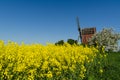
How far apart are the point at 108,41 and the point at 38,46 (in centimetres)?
1974

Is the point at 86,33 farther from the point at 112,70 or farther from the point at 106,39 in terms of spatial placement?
the point at 112,70

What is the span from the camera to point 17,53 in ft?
45.9

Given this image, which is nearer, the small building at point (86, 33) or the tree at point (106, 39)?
the tree at point (106, 39)

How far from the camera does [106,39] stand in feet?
118

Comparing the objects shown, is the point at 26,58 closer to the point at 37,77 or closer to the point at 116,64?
the point at 37,77

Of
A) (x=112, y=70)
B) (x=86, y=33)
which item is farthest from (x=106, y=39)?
(x=112, y=70)

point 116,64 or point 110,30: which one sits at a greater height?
point 110,30

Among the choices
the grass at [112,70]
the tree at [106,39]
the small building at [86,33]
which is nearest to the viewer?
the grass at [112,70]

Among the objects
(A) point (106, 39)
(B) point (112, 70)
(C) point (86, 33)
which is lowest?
(B) point (112, 70)

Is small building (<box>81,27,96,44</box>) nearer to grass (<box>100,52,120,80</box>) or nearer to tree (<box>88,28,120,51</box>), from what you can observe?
tree (<box>88,28,120,51</box>)

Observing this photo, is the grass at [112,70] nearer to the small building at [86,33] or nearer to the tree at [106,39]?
the tree at [106,39]

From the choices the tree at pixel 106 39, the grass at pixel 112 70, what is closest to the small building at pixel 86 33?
the tree at pixel 106 39

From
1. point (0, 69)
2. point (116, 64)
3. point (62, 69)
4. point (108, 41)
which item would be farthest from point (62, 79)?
point (108, 41)

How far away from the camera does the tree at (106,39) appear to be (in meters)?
35.6
